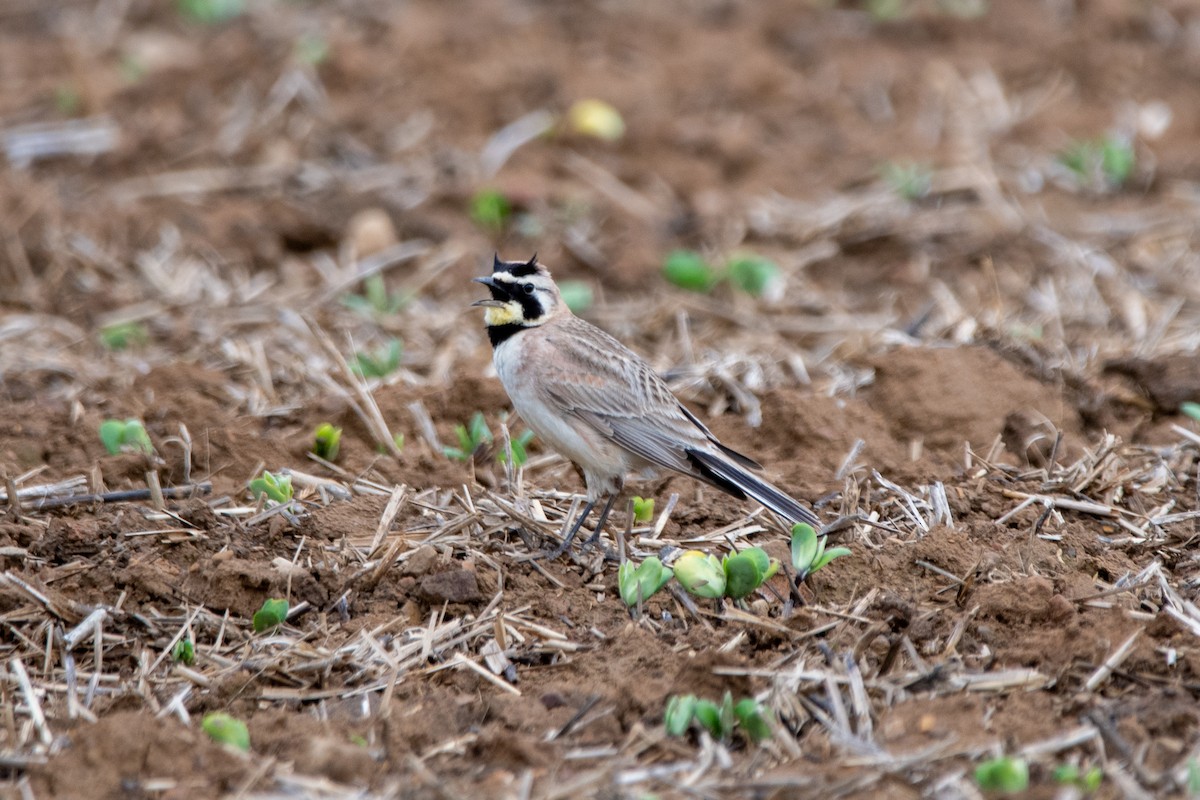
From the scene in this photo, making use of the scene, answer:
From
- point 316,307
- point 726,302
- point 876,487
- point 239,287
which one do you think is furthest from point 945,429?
point 239,287

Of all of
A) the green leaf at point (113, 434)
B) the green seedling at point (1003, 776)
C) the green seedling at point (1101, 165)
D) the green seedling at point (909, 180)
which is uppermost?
the green leaf at point (113, 434)

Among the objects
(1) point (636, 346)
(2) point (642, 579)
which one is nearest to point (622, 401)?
(2) point (642, 579)

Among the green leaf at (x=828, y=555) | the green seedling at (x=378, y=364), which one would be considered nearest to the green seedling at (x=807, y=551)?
the green leaf at (x=828, y=555)

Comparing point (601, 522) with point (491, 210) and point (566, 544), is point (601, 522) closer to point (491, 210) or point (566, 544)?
point (566, 544)

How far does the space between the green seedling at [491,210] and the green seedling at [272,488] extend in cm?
423

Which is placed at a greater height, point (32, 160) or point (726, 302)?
point (32, 160)

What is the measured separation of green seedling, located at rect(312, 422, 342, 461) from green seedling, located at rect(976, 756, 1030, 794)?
3511 mm

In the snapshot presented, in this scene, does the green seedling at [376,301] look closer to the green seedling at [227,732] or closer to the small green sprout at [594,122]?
the small green sprout at [594,122]

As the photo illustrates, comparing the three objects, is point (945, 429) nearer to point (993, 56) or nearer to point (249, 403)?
point (249, 403)

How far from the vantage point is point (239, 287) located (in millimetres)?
9242

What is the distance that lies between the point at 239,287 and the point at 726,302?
3.17 meters

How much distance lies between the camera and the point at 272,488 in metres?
5.88

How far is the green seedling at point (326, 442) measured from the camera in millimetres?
6566

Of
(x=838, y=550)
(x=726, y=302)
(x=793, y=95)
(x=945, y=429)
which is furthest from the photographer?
(x=793, y=95)
